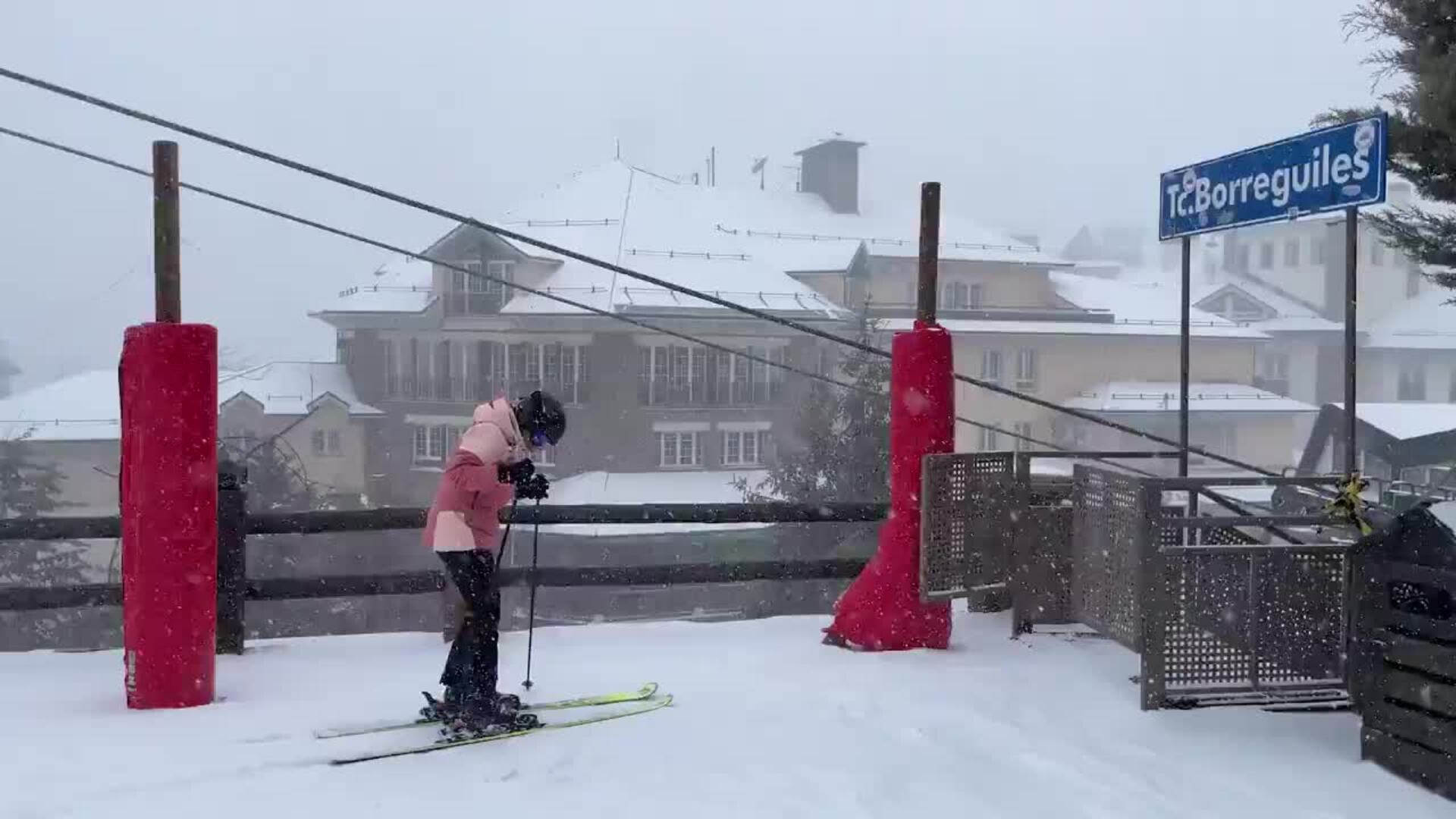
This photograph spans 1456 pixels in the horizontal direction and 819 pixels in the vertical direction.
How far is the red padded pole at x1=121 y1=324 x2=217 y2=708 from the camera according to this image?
261 inches

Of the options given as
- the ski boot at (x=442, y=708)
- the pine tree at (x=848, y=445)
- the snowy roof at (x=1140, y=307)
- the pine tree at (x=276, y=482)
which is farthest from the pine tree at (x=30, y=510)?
the snowy roof at (x=1140, y=307)

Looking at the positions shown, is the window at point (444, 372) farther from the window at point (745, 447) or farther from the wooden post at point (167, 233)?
the wooden post at point (167, 233)

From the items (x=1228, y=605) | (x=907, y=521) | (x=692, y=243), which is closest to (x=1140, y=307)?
(x=692, y=243)

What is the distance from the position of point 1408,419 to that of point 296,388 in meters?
30.7

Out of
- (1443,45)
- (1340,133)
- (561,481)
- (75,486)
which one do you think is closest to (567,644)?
(1340,133)

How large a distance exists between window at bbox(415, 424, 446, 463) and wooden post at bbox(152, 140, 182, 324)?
28946 millimetres

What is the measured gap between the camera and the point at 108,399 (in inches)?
1467

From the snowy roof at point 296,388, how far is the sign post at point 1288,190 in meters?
30.6

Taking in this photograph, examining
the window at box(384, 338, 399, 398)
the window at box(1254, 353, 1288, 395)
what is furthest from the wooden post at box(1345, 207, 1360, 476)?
the window at box(1254, 353, 1288, 395)

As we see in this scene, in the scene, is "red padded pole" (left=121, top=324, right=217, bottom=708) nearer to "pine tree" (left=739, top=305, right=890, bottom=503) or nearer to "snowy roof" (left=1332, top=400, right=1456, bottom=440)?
"pine tree" (left=739, top=305, right=890, bottom=503)

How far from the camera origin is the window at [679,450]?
114ft

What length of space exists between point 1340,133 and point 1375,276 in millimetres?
47221

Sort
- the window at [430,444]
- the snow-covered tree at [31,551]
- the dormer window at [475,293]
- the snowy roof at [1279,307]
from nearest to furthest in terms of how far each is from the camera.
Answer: the snow-covered tree at [31,551]
the dormer window at [475,293]
the window at [430,444]
the snowy roof at [1279,307]

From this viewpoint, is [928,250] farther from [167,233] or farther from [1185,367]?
[167,233]
